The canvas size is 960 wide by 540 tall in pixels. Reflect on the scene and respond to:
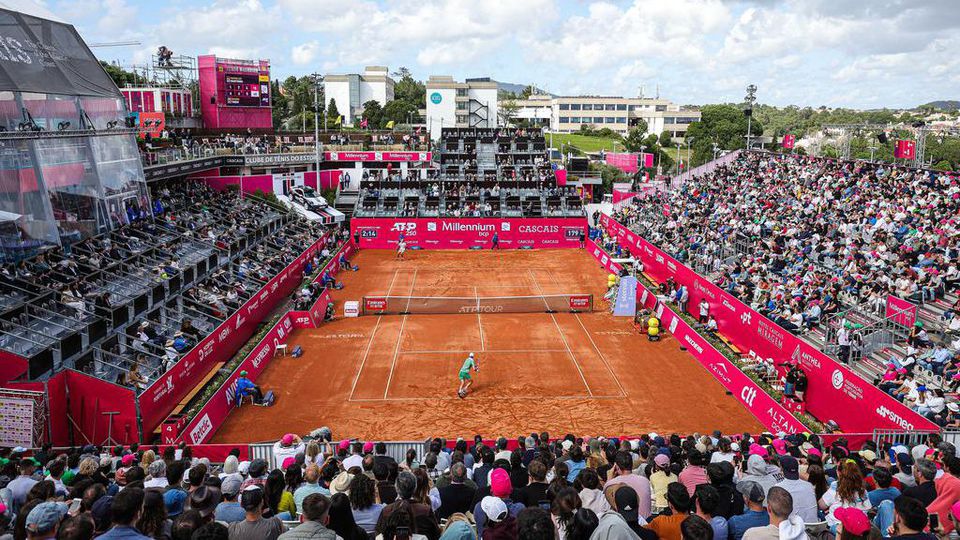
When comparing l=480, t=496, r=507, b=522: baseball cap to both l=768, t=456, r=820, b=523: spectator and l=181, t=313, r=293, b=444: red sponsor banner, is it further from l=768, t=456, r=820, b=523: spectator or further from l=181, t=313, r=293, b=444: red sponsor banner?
→ l=181, t=313, r=293, b=444: red sponsor banner

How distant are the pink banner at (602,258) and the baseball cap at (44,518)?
118 feet

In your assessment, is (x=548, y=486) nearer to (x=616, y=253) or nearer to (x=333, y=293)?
(x=333, y=293)

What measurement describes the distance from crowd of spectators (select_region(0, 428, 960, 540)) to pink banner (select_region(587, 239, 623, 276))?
30262 mm

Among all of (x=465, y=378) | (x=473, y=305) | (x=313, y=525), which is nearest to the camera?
(x=313, y=525)

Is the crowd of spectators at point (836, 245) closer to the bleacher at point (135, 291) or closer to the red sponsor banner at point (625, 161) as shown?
the bleacher at point (135, 291)

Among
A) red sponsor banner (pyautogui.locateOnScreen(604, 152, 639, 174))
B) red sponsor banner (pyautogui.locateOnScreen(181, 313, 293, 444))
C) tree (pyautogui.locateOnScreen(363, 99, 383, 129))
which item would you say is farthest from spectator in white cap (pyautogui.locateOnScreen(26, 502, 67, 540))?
tree (pyautogui.locateOnScreen(363, 99, 383, 129))

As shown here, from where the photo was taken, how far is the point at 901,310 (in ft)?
72.8

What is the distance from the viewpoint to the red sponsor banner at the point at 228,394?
18.9 metres

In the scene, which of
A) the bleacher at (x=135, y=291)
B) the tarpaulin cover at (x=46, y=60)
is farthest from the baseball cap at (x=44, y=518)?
the tarpaulin cover at (x=46, y=60)

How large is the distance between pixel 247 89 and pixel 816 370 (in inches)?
2403

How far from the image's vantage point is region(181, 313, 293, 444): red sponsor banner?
18906mm

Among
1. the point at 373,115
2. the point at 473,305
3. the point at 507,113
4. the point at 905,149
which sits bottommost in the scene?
the point at 473,305

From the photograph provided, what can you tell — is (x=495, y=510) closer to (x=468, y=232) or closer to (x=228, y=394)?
(x=228, y=394)

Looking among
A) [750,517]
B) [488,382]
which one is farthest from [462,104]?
[750,517]
